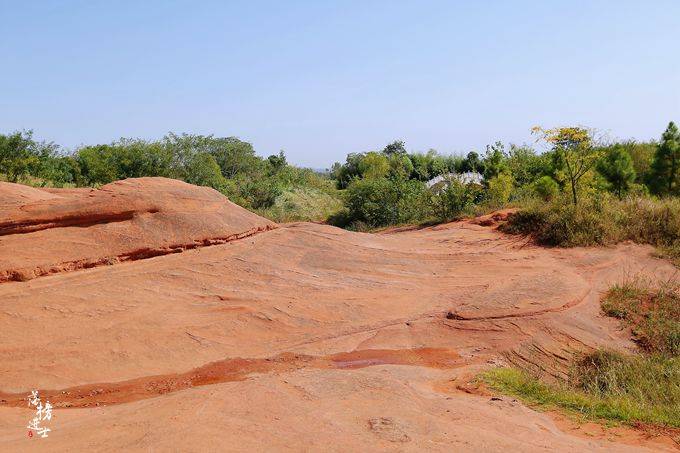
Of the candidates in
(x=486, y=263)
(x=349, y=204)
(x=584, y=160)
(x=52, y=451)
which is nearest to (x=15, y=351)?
(x=52, y=451)

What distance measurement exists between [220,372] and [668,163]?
1412 centimetres

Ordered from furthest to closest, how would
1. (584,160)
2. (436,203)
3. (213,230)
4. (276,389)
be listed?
1. (436,203)
2. (584,160)
3. (213,230)
4. (276,389)

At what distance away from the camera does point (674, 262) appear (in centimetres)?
896

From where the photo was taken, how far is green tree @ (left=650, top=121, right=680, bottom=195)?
1499cm

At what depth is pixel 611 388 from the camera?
532 centimetres

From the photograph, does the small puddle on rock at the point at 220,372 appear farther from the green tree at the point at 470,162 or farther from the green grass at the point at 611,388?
the green tree at the point at 470,162

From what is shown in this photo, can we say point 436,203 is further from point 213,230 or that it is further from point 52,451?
point 52,451

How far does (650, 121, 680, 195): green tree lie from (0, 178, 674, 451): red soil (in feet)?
22.5

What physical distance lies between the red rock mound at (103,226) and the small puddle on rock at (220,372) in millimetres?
2056

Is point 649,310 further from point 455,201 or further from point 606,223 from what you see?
point 455,201

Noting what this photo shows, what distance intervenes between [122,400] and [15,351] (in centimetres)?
138

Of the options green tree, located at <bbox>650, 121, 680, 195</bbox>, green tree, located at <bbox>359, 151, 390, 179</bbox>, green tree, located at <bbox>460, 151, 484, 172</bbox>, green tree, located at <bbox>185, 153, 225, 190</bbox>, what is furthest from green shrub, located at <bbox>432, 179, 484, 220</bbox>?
green tree, located at <bbox>460, 151, 484, 172</bbox>

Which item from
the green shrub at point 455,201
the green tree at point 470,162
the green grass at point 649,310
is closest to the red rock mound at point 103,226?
the green grass at point 649,310

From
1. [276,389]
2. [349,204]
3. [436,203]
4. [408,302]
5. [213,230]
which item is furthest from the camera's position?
[349,204]
